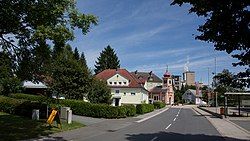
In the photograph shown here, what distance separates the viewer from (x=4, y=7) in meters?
19.4

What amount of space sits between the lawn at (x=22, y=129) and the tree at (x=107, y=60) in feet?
352

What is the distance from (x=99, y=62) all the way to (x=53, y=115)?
11274 centimetres

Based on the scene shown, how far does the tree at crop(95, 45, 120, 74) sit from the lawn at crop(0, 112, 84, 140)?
107244mm

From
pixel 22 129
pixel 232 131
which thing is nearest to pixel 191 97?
pixel 232 131

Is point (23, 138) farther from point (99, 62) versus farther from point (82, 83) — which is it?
point (99, 62)

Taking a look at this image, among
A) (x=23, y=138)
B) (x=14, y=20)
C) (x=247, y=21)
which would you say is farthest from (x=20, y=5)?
(x=247, y=21)

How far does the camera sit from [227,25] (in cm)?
1616

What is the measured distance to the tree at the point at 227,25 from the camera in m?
15.8

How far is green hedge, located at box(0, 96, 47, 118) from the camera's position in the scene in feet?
98.2

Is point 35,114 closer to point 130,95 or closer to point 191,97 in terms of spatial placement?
point 130,95

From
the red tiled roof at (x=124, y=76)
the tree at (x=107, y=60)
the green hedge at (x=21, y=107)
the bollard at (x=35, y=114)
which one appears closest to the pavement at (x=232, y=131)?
the bollard at (x=35, y=114)

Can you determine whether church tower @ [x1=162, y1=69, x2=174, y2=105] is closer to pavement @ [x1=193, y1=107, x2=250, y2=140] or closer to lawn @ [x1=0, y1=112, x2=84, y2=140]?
pavement @ [x1=193, y1=107, x2=250, y2=140]

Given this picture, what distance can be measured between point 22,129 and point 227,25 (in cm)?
1269

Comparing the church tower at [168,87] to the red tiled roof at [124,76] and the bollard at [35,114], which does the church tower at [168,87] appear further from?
the bollard at [35,114]
